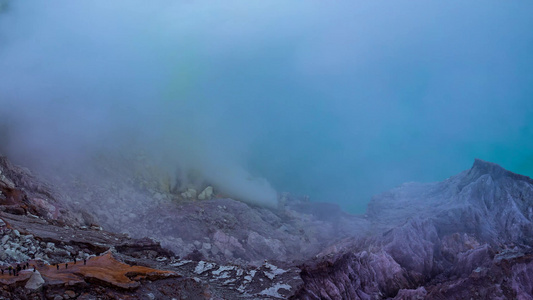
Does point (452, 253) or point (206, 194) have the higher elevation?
point (206, 194)

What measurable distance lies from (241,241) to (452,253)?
1291cm

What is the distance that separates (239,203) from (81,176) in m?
11.9

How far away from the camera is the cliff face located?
48.4ft

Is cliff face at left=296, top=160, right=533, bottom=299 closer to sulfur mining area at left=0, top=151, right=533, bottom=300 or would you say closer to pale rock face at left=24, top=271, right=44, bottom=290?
sulfur mining area at left=0, top=151, right=533, bottom=300

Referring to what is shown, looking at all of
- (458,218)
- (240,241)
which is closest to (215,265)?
(240,241)

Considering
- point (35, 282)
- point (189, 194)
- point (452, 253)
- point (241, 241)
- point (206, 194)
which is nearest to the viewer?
point (35, 282)

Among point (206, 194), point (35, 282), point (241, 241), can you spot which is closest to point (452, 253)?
point (241, 241)

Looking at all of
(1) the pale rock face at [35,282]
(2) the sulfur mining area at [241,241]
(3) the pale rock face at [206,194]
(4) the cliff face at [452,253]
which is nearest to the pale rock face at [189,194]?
(2) the sulfur mining area at [241,241]

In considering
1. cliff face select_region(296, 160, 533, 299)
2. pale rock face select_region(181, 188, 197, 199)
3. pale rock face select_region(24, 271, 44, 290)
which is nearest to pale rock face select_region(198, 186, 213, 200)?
pale rock face select_region(181, 188, 197, 199)

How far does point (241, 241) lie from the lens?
917 inches

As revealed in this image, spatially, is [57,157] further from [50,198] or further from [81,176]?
[50,198]

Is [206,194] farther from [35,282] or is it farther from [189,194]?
[35,282]

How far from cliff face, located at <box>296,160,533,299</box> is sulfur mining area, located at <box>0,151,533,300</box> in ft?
0.20

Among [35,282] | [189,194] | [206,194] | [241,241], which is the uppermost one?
[206,194]
